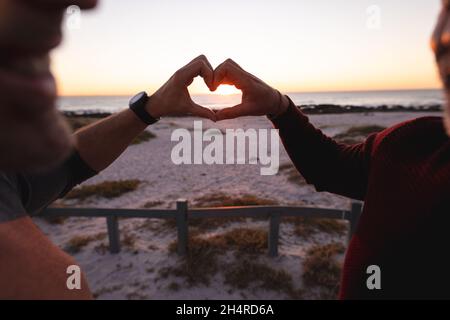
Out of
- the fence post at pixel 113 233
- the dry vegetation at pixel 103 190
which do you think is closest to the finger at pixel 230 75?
the fence post at pixel 113 233

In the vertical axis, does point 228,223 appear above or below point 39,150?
below

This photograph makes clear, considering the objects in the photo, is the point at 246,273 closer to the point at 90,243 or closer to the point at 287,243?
the point at 287,243

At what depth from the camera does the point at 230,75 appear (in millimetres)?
1372

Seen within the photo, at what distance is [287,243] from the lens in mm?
4746

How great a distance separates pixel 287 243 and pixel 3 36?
495cm

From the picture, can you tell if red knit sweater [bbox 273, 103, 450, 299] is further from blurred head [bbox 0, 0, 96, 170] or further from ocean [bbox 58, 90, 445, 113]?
ocean [bbox 58, 90, 445, 113]

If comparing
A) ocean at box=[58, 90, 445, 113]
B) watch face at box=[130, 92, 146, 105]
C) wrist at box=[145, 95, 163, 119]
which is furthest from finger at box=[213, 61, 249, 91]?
ocean at box=[58, 90, 445, 113]

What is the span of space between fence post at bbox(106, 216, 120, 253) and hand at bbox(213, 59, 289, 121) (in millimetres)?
3587

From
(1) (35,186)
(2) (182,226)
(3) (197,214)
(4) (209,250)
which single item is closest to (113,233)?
(2) (182,226)

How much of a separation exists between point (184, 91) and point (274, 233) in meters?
3.31

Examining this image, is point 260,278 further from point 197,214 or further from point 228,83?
point 228,83

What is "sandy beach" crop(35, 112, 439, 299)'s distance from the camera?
3.59 metres

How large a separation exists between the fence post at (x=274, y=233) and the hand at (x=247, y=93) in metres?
2.96
